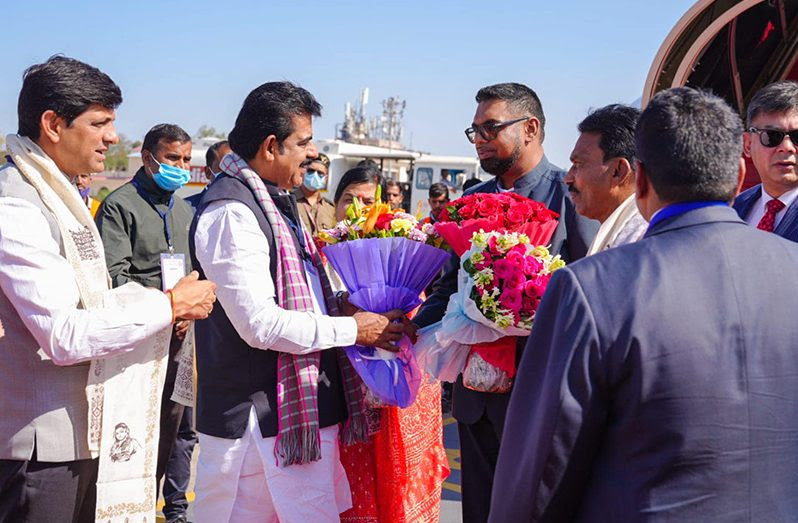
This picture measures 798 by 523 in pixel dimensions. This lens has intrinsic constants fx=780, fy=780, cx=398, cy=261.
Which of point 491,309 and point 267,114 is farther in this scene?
point 267,114

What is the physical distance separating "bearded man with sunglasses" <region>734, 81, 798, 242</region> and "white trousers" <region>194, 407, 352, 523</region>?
7.04ft

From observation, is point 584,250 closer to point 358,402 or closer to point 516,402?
point 358,402

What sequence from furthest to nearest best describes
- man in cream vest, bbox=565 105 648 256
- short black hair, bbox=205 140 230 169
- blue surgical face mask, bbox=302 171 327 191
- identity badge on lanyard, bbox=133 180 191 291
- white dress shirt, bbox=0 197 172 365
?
short black hair, bbox=205 140 230 169, blue surgical face mask, bbox=302 171 327 191, identity badge on lanyard, bbox=133 180 191 291, man in cream vest, bbox=565 105 648 256, white dress shirt, bbox=0 197 172 365

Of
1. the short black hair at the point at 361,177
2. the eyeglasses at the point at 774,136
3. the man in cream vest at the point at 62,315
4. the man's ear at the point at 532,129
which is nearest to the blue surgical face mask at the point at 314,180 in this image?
the short black hair at the point at 361,177

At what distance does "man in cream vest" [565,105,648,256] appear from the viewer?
2889 mm

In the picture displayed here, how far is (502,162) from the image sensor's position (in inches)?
150

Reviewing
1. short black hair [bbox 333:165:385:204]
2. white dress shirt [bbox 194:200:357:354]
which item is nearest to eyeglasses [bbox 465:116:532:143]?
white dress shirt [bbox 194:200:357:354]

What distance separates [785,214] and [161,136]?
3.94 m

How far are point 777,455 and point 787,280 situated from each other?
1.21 feet

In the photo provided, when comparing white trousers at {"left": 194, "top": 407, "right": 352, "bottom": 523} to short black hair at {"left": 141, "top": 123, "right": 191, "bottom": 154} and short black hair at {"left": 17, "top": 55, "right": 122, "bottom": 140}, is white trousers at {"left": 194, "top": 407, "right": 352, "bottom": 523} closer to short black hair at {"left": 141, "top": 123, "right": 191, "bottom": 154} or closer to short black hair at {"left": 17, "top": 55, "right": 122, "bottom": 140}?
short black hair at {"left": 17, "top": 55, "right": 122, "bottom": 140}

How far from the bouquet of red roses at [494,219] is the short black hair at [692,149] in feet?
4.18

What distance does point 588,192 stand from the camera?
2979mm

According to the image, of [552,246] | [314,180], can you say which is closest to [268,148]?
[552,246]

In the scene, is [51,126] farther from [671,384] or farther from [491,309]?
[671,384]
